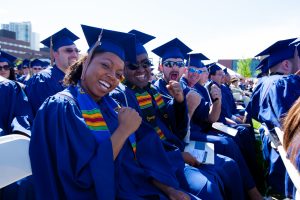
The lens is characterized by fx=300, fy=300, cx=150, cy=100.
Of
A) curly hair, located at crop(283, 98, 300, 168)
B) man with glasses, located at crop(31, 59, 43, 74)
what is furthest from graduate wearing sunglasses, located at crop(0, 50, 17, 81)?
man with glasses, located at crop(31, 59, 43, 74)

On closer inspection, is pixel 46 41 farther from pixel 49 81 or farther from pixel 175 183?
pixel 175 183

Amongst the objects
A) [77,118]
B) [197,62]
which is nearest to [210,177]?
[77,118]

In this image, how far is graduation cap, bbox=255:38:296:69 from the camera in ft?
13.1

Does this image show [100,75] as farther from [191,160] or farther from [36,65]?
[36,65]

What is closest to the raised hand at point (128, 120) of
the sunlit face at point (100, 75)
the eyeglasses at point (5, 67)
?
the sunlit face at point (100, 75)

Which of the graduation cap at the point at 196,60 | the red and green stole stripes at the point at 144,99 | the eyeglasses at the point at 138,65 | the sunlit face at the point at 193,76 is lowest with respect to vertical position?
the red and green stole stripes at the point at 144,99

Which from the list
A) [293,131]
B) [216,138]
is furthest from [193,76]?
[293,131]

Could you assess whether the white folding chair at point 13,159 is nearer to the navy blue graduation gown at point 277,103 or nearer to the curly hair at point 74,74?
the curly hair at point 74,74

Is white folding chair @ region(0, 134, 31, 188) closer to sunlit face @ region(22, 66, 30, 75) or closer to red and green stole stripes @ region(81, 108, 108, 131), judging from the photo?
red and green stole stripes @ region(81, 108, 108, 131)

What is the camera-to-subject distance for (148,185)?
93.1 inches

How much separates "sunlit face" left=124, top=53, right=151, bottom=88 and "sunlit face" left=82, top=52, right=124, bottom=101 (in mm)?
906

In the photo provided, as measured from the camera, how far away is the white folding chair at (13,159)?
1738mm

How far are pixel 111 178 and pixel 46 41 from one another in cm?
418

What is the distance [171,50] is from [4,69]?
2.95m
